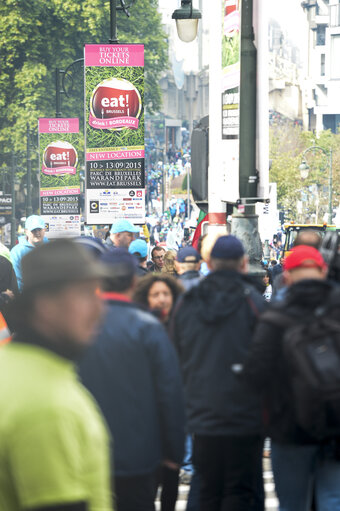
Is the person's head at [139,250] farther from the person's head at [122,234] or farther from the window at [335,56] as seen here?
the window at [335,56]

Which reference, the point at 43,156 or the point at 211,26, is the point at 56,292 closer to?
the point at 211,26

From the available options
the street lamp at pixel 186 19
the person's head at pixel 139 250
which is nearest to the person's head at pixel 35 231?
the person's head at pixel 139 250

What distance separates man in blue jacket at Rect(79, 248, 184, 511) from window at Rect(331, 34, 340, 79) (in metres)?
113

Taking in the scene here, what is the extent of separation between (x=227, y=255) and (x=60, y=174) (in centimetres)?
2548

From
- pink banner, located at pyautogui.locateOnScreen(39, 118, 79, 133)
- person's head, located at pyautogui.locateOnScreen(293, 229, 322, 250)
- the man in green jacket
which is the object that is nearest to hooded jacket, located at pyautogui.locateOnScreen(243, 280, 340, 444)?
person's head, located at pyautogui.locateOnScreen(293, 229, 322, 250)

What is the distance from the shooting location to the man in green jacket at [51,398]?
8.97 feet

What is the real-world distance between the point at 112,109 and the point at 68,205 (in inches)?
541

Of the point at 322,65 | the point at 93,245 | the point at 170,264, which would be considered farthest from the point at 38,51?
the point at 322,65

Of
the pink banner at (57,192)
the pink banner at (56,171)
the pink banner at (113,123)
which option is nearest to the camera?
the pink banner at (113,123)

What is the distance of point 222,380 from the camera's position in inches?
217

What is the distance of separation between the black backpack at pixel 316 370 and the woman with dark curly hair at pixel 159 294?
1.63m

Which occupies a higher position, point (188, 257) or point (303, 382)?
point (188, 257)

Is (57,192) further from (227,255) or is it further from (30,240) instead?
(227,255)

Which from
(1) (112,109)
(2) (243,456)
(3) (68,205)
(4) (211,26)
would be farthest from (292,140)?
(2) (243,456)
